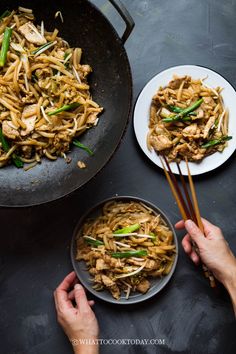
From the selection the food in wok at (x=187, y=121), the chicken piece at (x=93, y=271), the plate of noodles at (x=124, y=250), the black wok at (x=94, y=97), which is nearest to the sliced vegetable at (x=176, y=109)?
the food in wok at (x=187, y=121)

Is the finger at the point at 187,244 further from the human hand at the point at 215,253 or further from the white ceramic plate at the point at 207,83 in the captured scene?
the white ceramic plate at the point at 207,83

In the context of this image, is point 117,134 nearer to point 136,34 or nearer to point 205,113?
point 205,113

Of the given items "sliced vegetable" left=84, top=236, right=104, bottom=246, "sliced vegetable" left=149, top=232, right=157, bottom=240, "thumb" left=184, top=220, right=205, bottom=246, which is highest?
"thumb" left=184, top=220, right=205, bottom=246

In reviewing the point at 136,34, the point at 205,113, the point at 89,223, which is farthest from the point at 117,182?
the point at 136,34

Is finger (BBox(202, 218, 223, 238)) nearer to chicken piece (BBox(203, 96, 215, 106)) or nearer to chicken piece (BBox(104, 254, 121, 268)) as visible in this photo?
chicken piece (BBox(104, 254, 121, 268))

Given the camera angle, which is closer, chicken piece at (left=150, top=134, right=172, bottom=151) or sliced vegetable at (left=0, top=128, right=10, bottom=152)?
sliced vegetable at (left=0, top=128, right=10, bottom=152)

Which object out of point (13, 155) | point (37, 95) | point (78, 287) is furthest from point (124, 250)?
point (37, 95)

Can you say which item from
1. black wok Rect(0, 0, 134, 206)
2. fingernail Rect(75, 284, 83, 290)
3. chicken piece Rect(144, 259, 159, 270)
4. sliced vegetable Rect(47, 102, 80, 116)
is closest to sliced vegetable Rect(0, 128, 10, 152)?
black wok Rect(0, 0, 134, 206)

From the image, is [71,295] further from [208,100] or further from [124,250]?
[208,100]
